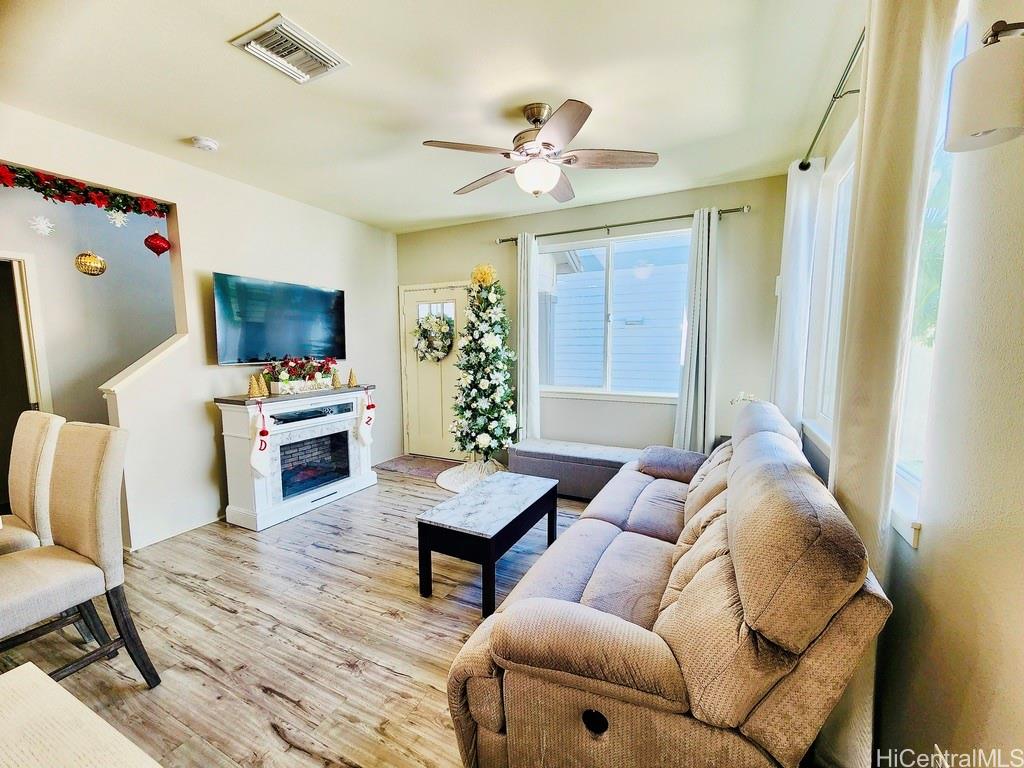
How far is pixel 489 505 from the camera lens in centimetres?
240

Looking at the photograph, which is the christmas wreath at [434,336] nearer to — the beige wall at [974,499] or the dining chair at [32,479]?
the dining chair at [32,479]

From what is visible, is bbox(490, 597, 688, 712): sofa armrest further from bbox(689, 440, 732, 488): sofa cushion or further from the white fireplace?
the white fireplace

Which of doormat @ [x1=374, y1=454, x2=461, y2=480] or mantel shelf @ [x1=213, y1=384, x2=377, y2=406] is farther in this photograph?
doormat @ [x1=374, y1=454, x2=461, y2=480]

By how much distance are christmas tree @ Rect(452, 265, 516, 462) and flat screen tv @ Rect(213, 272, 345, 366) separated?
135 centimetres

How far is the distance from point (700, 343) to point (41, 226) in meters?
5.50

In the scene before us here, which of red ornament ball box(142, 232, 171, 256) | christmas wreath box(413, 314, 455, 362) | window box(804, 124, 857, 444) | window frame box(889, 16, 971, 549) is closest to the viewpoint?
window frame box(889, 16, 971, 549)

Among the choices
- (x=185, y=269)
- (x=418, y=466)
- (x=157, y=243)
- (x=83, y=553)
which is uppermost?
(x=157, y=243)

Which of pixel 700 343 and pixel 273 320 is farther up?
pixel 273 320

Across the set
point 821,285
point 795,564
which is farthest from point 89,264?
point 821,285

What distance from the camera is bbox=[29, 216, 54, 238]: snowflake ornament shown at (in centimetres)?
323

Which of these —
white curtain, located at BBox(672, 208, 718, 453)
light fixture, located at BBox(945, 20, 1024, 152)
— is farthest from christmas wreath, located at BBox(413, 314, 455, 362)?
light fixture, located at BBox(945, 20, 1024, 152)

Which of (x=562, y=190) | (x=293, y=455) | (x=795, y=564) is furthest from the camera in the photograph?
(x=293, y=455)

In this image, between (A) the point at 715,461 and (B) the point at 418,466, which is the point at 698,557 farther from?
(B) the point at 418,466

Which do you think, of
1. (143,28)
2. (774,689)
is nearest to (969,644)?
(774,689)
